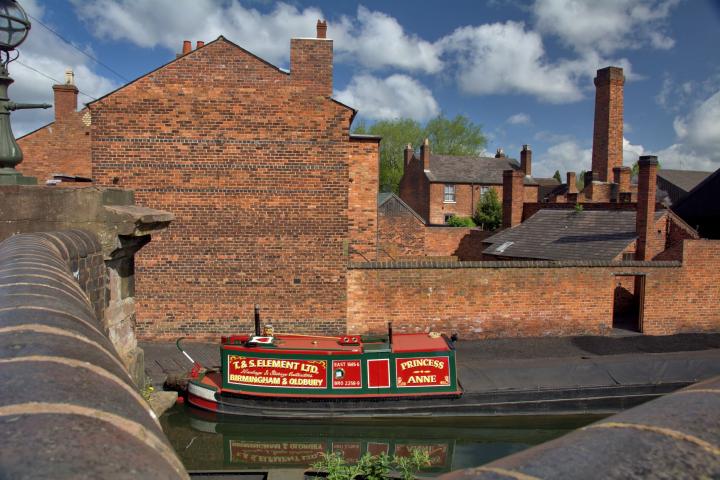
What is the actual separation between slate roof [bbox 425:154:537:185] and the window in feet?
1.35

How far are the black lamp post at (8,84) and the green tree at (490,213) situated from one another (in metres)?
32.1

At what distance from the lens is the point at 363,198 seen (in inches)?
577

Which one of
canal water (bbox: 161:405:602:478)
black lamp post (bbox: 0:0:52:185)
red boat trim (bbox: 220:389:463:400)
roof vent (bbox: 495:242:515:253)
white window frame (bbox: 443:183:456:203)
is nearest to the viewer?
black lamp post (bbox: 0:0:52:185)

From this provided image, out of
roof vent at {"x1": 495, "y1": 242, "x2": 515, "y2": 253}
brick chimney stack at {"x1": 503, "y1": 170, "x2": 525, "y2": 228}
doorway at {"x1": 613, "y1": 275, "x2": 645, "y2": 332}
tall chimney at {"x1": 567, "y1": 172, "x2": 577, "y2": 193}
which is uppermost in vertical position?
tall chimney at {"x1": 567, "y1": 172, "x2": 577, "y2": 193}

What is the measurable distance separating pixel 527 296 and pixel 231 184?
8531 mm

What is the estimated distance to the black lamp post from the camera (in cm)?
419

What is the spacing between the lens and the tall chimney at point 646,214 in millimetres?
16484

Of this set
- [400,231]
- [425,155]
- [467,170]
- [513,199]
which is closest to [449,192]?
[467,170]

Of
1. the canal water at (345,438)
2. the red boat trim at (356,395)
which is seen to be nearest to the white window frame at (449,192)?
the canal water at (345,438)

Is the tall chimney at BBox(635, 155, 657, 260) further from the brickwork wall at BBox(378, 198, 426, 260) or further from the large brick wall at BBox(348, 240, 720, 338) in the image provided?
the brickwork wall at BBox(378, 198, 426, 260)

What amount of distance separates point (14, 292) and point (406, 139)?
51.2 metres

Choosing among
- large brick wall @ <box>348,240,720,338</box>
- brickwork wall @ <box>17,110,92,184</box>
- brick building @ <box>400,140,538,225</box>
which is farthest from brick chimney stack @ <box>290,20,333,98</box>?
brick building @ <box>400,140,538,225</box>

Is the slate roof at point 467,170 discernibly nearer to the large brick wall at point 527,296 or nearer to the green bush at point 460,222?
the green bush at point 460,222

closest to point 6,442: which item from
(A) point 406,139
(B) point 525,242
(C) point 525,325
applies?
(C) point 525,325
